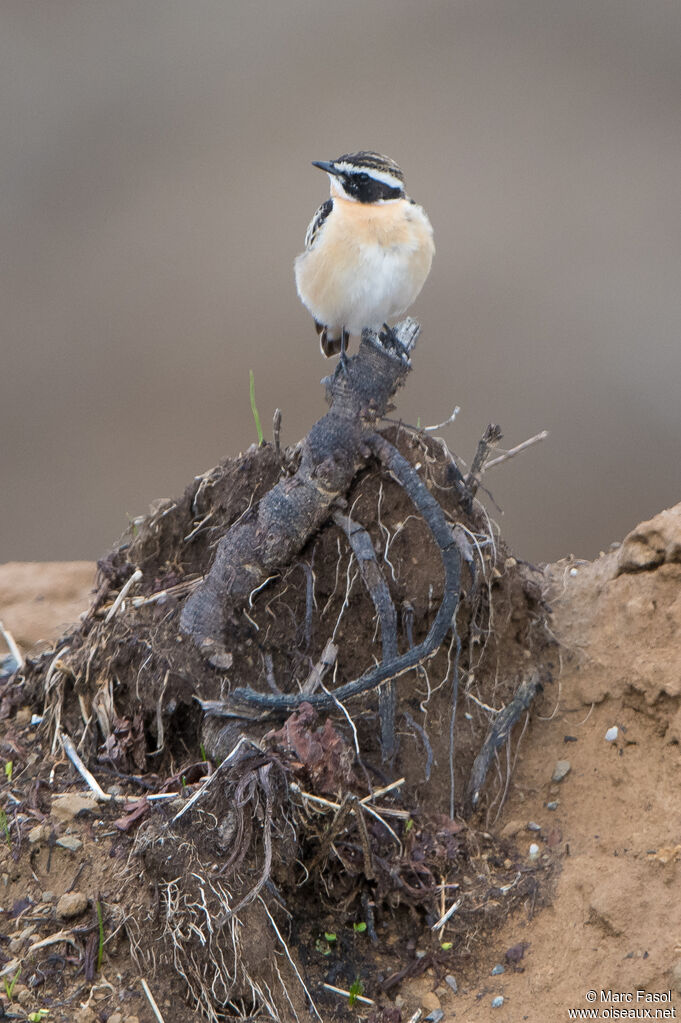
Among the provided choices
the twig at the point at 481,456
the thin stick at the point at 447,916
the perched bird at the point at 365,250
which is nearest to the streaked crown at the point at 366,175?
the perched bird at the point at 365,250

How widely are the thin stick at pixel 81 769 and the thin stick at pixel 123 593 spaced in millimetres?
486

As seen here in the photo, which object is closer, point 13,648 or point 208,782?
point 208,782

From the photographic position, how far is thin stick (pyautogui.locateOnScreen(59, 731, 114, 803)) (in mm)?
3461

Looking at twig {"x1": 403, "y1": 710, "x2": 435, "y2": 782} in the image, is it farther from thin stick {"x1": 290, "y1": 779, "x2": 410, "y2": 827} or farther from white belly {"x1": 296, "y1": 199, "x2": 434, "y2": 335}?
white belly {"x1": 296, "y1": 199, "x2": 434, "y2": 335}

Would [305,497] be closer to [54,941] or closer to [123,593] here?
[123,593]

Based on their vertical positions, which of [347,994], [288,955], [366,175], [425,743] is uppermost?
[366,175]

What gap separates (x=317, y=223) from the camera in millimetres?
4375

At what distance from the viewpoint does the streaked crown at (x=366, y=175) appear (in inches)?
162

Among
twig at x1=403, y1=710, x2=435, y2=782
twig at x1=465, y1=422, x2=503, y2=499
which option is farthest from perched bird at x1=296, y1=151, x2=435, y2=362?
twig at x1=403, y1=710, x2=435, y2=782

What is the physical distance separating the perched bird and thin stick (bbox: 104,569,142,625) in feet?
4.13

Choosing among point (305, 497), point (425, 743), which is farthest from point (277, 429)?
point (425, 743)

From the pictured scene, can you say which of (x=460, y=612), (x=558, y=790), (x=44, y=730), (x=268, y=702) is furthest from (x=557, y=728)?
(x=44, y=730)

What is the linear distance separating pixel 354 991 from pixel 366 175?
121 inches

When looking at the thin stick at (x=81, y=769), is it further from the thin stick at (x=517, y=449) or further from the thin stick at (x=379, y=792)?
the thin stick at (x=517, y=449)
